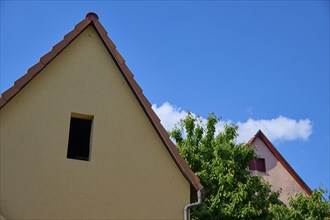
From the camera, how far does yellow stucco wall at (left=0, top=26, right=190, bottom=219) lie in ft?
32.6

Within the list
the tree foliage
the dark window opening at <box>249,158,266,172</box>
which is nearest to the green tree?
the tree foliage

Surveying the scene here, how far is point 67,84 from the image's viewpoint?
36.2ft

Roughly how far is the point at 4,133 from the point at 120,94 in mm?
2755

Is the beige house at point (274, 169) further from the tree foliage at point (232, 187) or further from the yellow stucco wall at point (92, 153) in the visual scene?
the yellow stucco wall at point (92, 153)

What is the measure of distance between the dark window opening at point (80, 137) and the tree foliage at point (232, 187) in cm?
747

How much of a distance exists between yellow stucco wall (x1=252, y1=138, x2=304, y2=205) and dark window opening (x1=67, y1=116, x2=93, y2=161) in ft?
51.7

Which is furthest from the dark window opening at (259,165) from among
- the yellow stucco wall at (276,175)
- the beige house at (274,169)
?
the yellow stucco wall at (276,175)

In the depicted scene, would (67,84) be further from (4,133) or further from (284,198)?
(284,198)

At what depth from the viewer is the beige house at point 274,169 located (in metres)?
25.4

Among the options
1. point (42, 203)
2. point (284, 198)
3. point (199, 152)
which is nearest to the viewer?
point (42, 203)

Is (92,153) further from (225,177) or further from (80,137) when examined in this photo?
(225,177)

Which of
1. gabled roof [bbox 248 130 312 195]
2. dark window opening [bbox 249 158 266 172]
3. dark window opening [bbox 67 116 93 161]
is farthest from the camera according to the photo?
gabled roof [bbox 248 130 312 195]

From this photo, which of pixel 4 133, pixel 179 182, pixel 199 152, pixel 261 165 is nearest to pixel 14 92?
pixel 4 133

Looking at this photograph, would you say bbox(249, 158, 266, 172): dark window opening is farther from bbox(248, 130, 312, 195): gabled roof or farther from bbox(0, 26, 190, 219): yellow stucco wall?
bbox(0, 26, 190, 219): yellow stucco wall
